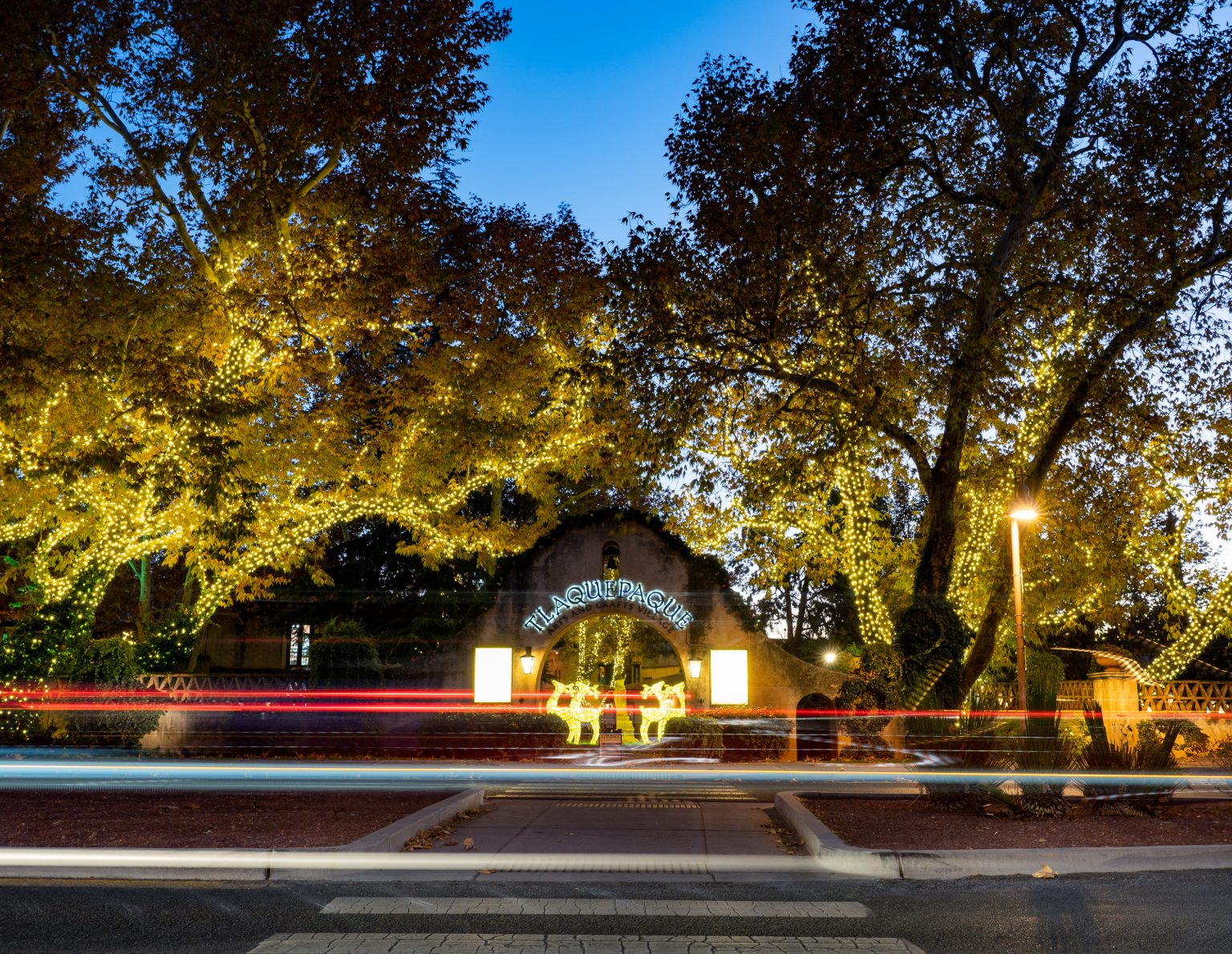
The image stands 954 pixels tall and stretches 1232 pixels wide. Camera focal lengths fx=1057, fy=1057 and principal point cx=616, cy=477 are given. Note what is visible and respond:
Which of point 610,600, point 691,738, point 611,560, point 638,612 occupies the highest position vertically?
point 611,560

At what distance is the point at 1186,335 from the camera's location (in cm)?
1678

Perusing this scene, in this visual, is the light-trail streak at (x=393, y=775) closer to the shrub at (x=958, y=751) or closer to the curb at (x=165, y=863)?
the shrub at (x=958, y=751)

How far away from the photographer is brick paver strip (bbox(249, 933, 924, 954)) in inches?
263

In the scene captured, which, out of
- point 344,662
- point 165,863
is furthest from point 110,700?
point 165,863

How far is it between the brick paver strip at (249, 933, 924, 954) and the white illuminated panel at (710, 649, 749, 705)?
1702 centimetres

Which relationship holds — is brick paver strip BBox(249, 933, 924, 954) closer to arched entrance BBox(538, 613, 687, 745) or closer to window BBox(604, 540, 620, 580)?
window BBox(604, 540, 620, 580)

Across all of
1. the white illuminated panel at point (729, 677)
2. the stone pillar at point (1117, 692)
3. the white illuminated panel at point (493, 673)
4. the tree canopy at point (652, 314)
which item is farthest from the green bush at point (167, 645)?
the stone pillar at point (1117, 692)

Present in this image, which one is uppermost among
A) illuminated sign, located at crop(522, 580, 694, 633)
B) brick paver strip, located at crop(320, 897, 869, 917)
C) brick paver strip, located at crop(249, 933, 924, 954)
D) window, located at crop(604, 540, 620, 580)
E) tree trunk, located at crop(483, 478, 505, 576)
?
tree trunk, located at crop(483, 478, 505, 576)

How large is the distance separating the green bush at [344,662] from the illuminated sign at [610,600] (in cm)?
397

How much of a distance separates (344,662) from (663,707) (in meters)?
7.75

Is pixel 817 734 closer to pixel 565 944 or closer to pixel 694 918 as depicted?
pixel 694 918

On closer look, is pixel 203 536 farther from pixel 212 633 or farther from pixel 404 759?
pixel 212 633

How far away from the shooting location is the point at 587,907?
820cm

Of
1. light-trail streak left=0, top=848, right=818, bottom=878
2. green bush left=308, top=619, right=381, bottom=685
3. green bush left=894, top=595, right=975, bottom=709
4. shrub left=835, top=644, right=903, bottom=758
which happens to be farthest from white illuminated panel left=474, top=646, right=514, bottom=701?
light-trail streak left=0, top=848, right=818, bottom=878
